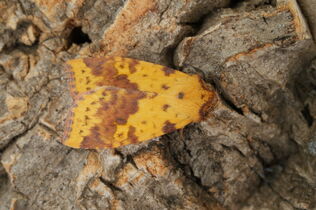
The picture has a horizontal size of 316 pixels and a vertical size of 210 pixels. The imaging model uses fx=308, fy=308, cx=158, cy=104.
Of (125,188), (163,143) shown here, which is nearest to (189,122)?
(163,143)

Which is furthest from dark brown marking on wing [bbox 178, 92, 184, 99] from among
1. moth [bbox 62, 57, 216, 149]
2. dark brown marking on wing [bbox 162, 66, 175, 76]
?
dark brown marking on wing [bbox 162, 66, 175, 76]

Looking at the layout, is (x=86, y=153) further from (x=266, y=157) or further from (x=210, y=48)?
(x=266, y=157)

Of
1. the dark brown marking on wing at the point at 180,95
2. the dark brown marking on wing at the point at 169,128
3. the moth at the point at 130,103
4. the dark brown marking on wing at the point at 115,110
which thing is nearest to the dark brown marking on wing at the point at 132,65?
the moth at the point at 130,103

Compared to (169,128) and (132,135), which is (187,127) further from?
(132,135)

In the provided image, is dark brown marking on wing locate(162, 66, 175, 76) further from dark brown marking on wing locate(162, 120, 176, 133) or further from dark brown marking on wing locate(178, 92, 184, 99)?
dark brown marking on wing locate(162, 120, 176, 133)

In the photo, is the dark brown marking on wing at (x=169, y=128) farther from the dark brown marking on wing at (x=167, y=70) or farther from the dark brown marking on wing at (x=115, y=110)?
the dark brown marking on wing at (x=167, y=70)

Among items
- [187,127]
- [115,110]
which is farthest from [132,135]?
[187,127]
